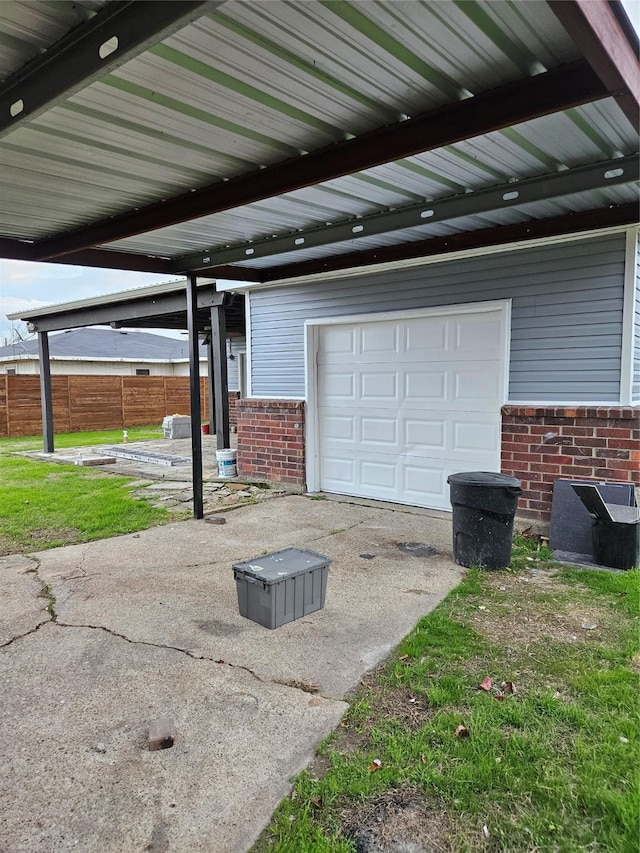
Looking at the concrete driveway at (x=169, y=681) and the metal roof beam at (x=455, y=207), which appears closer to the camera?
the concrete driveway at (x=169, y=681)

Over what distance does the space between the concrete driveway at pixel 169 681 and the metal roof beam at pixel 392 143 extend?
2814 mm

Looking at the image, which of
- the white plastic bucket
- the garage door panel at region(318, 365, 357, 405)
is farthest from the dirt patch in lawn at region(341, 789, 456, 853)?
the white plastic bucket

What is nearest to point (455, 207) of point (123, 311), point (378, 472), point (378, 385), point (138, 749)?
point (378, 385)

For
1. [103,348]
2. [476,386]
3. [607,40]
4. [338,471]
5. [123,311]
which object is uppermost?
[103,348]

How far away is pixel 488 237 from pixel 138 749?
4.91m

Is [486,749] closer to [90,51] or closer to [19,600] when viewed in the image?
[90,51]

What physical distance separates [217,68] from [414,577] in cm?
365

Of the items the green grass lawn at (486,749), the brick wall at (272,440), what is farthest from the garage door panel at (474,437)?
the green grass lawn at (486,749)

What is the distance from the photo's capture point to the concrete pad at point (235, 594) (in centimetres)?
322

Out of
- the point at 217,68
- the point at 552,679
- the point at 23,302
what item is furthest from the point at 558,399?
the point at 23,302

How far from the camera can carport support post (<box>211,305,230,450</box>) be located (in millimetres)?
9742

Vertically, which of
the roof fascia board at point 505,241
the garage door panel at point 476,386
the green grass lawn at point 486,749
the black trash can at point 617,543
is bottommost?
the green grass lawn at point 486,749

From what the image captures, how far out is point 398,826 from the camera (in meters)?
1.95

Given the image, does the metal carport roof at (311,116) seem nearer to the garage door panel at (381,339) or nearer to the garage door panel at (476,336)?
the garage door panel at (476,336)
